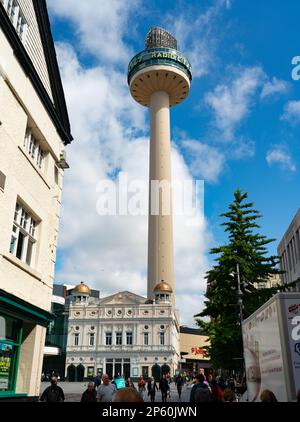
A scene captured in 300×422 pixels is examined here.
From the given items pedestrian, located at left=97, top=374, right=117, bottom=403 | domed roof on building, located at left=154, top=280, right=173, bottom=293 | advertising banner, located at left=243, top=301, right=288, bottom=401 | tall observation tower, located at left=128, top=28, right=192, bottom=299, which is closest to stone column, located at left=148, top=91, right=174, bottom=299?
tall observation tower, located at left=128, top=28, right=192, bottom=299

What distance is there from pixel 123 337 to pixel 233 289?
54.6 meters

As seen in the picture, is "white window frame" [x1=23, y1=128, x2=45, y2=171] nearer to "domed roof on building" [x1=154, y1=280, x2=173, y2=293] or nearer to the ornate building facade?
"domed roof on building" [x1=154, y1=280, x2=173, y2=293]

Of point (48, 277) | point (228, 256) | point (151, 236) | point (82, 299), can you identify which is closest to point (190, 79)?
point (151, 236)

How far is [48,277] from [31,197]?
3.42 metres

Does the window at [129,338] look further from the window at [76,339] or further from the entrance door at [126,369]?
the window at [76,339]

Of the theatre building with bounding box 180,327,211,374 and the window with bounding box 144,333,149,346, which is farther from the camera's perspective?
the theatre building with bounding box 180,327,211,374

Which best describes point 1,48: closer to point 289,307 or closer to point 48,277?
point 48,277

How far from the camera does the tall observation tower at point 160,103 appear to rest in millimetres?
77625

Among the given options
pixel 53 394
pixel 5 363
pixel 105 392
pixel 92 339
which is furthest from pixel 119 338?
pixel 105 392

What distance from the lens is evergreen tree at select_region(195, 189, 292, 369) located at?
26719 millimetres

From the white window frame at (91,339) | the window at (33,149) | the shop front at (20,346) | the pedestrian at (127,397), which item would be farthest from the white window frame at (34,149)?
the white window frame at (91,339)

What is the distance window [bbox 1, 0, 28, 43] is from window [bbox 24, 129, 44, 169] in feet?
10.8

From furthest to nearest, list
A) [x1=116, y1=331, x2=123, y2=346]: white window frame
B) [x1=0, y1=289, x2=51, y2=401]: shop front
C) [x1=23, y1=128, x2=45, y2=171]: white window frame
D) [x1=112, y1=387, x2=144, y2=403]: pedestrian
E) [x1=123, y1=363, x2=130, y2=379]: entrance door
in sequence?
[x1=116, y1=331, x2=123, y2=346]: white window frame, [x1=123, y1=363, x2=130, y2=379]: entrance door, [x1=23, y1=128, x2=45, y2=171]: white window frame, [x1=0, y1=289, x2=51, y2=401]: shop front, [x1=112, y1=387, x2=144, y2=403]: pedestrian

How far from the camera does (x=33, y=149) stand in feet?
50.5
